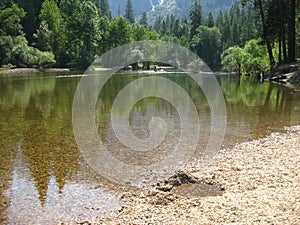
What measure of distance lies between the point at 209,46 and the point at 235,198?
11793 cm

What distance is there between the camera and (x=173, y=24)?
17112cm

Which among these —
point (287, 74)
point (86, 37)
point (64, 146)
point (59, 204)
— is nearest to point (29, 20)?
point (86, 37)

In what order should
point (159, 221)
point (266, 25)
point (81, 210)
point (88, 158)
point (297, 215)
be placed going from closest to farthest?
point (297, 215) < point (159, 221) < point (81, 210) < point (88, 158) < point (266, 25)

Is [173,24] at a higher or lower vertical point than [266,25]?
higher

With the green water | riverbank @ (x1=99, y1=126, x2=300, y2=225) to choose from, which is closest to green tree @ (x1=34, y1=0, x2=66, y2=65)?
the green water

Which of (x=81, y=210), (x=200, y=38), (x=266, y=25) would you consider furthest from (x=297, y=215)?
(x=200, y=38)

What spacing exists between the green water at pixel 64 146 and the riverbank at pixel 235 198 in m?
0.87

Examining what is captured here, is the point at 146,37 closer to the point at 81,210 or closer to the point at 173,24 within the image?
the point at 173,24

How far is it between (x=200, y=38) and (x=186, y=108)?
10624 centimetres

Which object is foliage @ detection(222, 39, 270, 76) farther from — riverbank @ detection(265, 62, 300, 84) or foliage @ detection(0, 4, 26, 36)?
foliage @ detection(0, 4, 26, 36)

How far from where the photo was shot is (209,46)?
12088cm

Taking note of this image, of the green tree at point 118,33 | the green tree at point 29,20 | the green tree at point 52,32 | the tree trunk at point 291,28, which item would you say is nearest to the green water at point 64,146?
the tree trunk at point 291,28

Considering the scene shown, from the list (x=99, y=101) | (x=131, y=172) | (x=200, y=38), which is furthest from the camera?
(x=200, y=38)

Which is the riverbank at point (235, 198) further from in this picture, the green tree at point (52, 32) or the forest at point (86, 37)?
the green tree at point (52, 32)
